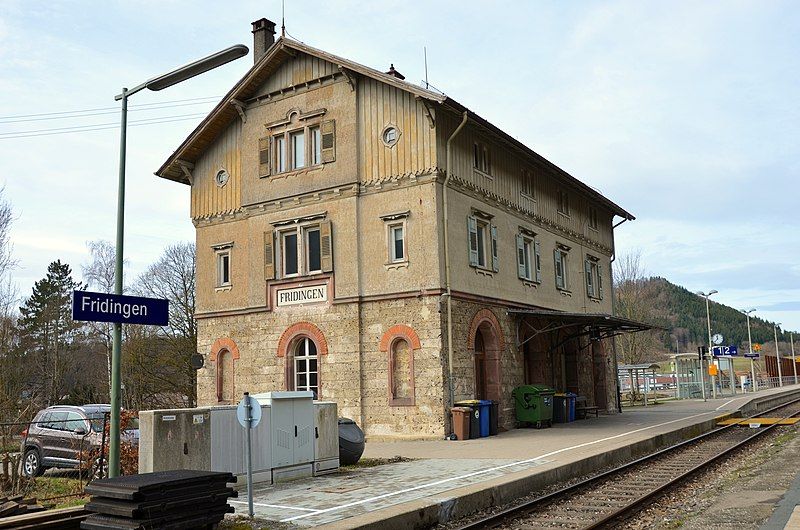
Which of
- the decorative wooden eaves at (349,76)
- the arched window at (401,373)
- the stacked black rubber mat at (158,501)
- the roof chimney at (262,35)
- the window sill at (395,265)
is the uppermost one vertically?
the roof chimney at (262,35)

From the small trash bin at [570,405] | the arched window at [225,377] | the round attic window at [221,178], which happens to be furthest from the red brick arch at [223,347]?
the small trash bin at [570,405]

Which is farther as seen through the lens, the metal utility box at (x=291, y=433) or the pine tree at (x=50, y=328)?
the pine tree at (x=50, y=328)

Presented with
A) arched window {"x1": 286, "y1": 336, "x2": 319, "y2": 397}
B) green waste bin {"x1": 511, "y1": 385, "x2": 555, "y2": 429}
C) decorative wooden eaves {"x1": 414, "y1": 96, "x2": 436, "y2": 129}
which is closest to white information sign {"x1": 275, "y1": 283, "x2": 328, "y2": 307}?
arched window {"x1": 286, "y1": 336, "x2": 319, "y2": 397}

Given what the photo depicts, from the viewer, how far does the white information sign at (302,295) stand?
22.9m

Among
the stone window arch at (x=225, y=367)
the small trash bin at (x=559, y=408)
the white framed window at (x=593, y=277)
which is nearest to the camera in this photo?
the stone window arch at (x=225, y=367)

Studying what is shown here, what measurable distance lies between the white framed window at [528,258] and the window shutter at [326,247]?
649 centimetres

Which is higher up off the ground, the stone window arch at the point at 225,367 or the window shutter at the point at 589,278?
the window shutter at the point at 589,278

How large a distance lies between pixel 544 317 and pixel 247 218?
10165 millimetres

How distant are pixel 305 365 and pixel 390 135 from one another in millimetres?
7266

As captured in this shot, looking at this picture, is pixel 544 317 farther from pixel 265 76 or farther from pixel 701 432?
pixel 265 76

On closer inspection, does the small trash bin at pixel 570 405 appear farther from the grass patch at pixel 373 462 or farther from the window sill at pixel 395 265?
the grass patch at pixel 373 462

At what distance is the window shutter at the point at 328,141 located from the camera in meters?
23.1

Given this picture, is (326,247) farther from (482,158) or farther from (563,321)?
(563,321)

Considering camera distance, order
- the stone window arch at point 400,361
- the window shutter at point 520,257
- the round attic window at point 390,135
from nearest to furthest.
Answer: the stone window arch at point 400,361 < the round attic window at point 390,135 < the window shutter at point 520,257
